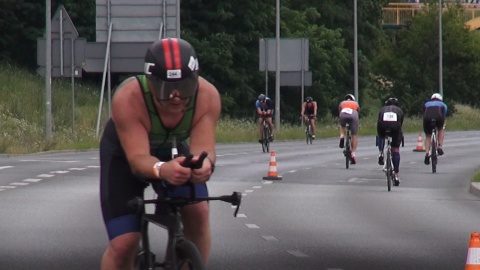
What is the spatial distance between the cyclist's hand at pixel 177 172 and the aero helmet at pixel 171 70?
37 cm

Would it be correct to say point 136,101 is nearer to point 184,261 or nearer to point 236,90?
point 184,261

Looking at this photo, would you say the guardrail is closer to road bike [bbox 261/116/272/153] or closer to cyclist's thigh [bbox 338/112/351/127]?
road bike [bbox 261/116/272/153]

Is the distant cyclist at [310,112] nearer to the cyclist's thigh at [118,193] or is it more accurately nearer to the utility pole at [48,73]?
the utility pole at [48,73]

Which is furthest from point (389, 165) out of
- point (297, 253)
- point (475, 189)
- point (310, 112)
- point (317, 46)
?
point (317, 46)

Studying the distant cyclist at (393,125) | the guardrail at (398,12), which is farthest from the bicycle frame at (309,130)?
the guardrail at (398,12)

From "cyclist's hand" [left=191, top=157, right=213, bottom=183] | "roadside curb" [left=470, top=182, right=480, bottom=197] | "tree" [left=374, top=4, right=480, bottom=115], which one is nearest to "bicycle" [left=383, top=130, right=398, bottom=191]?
"roadside curb" [left=470, top=182, right=480, bottom=197]

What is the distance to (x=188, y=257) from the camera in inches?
272

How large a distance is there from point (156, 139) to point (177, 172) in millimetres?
652

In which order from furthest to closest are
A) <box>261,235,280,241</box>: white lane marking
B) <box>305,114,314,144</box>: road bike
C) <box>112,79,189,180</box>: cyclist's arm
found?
<box>305,114,314,144</box>: road bike
<box>261,235,280,241</box>: white lane marking
<box>112,79,189,180</box>: cyclist's arm

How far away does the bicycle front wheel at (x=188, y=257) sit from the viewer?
6824 mm

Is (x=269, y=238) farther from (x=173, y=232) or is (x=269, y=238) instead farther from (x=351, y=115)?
(x=351, y=115)

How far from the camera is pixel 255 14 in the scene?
72562 mm

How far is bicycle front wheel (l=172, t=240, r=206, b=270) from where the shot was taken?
682cm

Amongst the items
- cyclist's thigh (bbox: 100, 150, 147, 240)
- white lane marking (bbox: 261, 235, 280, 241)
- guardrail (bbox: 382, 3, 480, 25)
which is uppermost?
guardrail (bbox: 382, 3, 480, 25)
